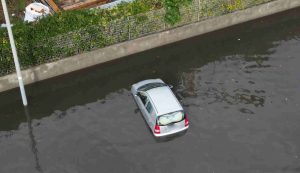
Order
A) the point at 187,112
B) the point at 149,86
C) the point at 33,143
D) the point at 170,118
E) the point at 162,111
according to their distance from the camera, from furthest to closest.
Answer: the point at 187,112, the point at 149,86, the point at 33,143, the point at 170,118, the point at 162,111

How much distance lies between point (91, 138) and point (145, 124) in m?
2.86

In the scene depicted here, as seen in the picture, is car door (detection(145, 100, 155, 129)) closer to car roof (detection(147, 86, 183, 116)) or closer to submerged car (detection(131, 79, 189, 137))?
submerged car (detection(131, 79, 189, 137))

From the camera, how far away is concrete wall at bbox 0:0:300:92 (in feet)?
82.5

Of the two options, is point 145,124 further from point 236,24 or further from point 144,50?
point 236,24

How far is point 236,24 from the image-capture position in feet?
98.9

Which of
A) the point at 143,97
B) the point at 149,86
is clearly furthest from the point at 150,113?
the point at 149,86

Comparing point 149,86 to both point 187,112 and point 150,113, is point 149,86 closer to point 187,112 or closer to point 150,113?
point 150,113

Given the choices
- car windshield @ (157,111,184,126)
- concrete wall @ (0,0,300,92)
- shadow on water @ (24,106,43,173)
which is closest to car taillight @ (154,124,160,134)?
car windshield @ (157,111,184,126)

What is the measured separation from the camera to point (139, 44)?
89.7ft

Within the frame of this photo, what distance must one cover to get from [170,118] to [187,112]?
2355 mm

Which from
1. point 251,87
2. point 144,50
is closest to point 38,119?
point 144,50

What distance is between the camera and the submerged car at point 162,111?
21.1 meters

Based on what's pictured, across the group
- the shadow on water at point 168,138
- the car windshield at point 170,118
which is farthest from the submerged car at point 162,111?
the shadow on water at point 168,138

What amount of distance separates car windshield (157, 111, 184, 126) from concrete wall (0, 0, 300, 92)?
7.33m
